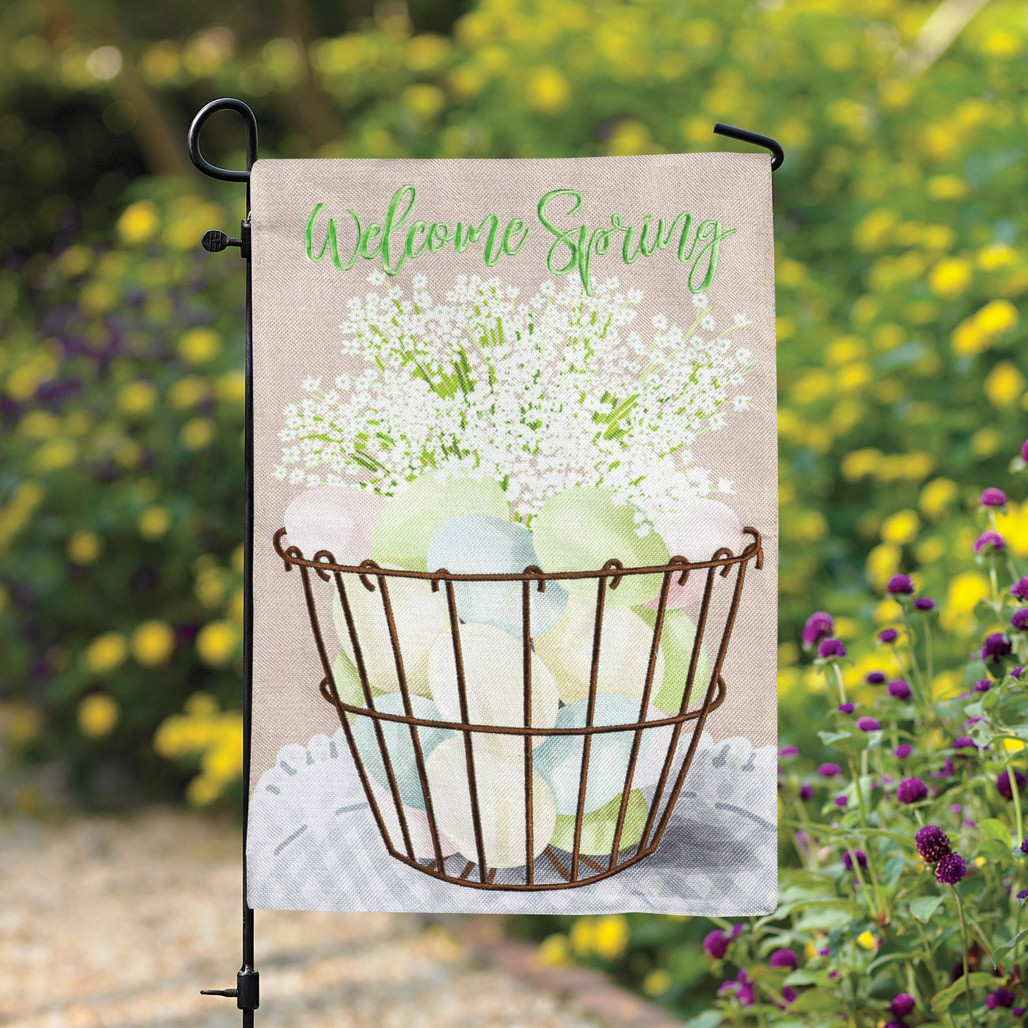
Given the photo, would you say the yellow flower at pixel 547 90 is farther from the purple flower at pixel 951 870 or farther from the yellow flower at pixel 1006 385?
the purple flower at pixel 951 870

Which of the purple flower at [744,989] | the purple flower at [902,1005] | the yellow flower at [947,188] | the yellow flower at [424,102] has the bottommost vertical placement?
the purple flower at [744,989]

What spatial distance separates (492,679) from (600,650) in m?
0.11

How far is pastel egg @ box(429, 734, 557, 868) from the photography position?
1.14m

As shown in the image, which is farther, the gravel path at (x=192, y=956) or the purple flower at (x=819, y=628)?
the gravel path at (x=192, y=956)

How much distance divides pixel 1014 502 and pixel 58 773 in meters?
2.79

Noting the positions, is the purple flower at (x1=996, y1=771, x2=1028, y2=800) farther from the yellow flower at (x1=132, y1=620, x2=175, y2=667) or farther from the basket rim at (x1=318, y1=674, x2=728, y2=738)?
the yellow flower at (x1=132, y1=620, x2=175, y2=667)

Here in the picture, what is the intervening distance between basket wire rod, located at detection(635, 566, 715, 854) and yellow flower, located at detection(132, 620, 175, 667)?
83.4 inches

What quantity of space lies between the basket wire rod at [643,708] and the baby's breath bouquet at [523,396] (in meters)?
0.09

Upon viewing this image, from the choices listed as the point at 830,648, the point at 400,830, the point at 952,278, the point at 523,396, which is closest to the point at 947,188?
the point at 952,278

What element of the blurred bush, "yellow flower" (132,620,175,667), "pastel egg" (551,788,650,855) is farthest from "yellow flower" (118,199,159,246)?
"pastel egg" (551,788,650,855)

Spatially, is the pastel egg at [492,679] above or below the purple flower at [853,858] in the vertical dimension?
above

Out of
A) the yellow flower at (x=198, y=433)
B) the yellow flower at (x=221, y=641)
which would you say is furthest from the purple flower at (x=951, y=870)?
the yellow flower at (x=198, y=433)

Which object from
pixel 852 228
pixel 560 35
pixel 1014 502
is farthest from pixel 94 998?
pixel 560 35

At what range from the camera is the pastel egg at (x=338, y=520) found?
1.13m
